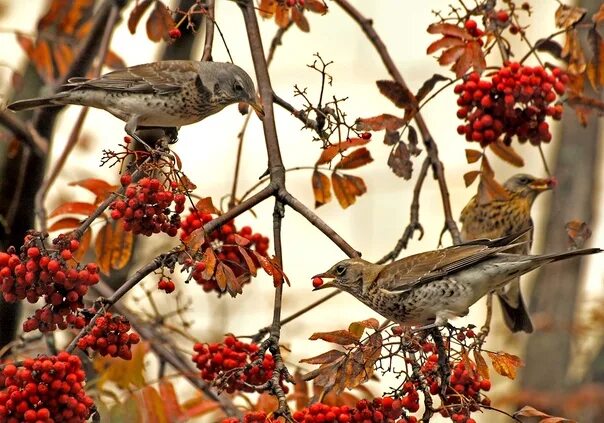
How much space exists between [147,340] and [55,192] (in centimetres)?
309

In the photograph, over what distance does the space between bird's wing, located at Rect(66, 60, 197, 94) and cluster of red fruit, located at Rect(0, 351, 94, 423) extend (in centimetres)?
186

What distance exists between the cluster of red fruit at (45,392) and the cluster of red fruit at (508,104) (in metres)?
1.89

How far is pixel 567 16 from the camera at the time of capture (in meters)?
4.40

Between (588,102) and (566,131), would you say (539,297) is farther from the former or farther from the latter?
(588,102)

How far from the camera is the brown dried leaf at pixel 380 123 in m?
4.04

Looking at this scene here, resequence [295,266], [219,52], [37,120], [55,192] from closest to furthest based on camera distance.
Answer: [37,120] → [55,192] → [219,52] → [295,266]

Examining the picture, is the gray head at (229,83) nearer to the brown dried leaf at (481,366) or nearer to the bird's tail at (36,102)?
the bird's tail at (36,102)

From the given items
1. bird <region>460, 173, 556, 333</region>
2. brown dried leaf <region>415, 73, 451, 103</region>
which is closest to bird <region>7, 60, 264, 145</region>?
brown dried leaf <region>415, 73, 451, 103</region>

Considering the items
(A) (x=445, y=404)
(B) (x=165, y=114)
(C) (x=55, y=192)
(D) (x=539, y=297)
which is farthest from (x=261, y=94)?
(D) (x=539, y=297)

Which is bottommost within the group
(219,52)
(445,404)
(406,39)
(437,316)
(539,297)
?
(445,404)

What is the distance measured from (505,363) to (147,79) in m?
2.23

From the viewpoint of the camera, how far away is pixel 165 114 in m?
4.71

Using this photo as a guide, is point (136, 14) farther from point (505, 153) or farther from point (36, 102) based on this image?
point (505, 153)

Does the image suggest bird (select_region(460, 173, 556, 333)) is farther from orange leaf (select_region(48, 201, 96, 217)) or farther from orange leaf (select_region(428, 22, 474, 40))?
orange leaf (select_region(48, 201, 96, 217))
